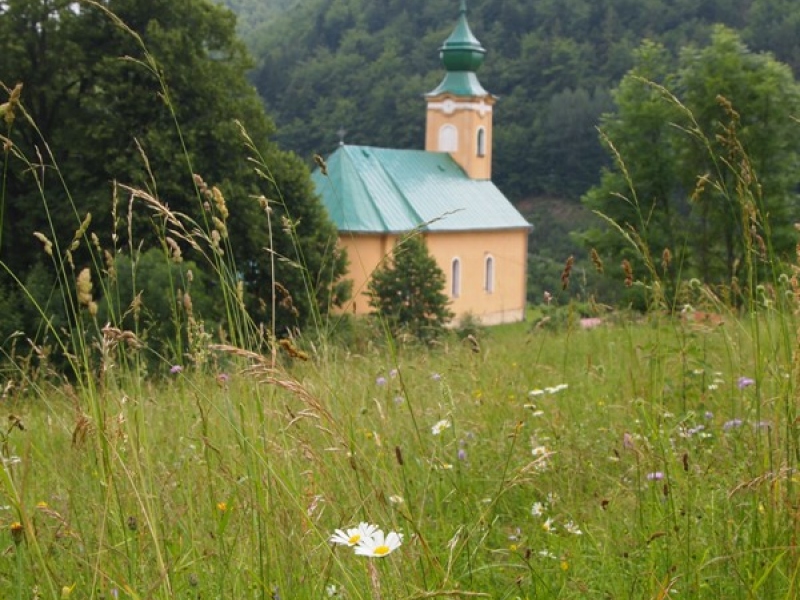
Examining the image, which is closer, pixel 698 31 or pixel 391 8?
pixel 698 31

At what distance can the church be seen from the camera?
35.2m

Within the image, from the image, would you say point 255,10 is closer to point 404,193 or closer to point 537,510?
point 404,193

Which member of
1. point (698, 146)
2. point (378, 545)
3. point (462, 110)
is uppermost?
point (462, 110)

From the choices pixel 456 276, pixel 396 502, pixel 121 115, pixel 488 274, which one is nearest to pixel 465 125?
pixel 488 274

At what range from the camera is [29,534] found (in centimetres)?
148

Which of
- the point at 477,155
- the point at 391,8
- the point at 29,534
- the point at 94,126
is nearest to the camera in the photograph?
the point at 29,534

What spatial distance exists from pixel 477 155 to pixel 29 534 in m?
40.9

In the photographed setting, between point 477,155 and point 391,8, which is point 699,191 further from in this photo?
point 391,8

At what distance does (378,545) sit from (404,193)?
116 feet

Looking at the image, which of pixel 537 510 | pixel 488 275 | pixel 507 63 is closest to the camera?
pixel 537 510

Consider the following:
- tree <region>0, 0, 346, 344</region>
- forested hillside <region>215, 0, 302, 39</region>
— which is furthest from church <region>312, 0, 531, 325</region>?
forested hillside <region>215, 0, 302, 39</region>

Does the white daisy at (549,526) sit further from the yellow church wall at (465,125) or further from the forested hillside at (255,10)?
the forested hillside at (255,10)

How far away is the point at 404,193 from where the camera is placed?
3662cm

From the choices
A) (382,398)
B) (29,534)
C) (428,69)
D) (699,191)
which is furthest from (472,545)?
(428,69)
